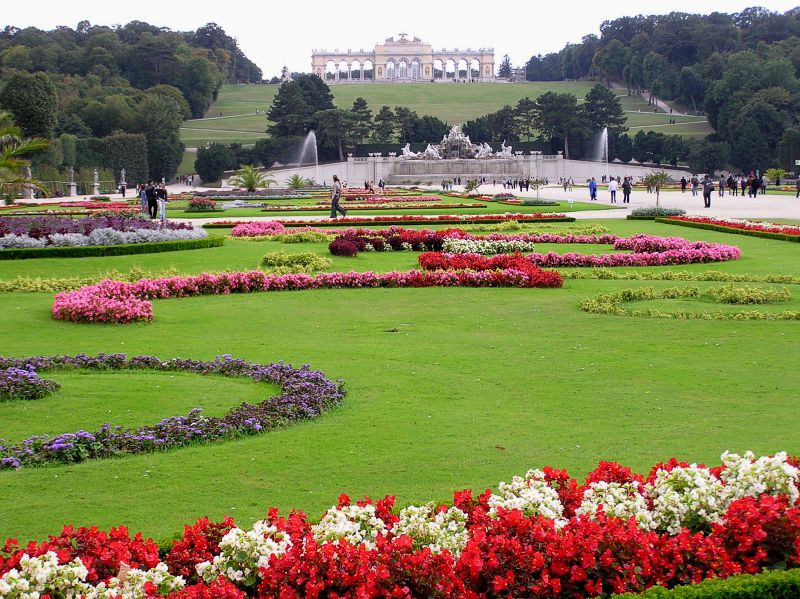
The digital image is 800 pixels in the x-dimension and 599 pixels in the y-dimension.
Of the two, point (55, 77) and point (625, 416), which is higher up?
point (55, 77)

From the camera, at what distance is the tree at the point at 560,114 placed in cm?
7731

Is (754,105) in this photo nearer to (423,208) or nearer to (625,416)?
(423,208)

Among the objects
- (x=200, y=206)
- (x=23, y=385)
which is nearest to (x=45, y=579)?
(x=23, y=385)

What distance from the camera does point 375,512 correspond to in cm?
407

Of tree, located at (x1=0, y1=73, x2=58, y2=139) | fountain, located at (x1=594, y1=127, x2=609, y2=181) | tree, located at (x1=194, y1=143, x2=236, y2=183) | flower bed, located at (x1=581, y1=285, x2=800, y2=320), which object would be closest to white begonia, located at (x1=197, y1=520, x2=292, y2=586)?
flower bed, located at (x1=581, y1=285, x2=800, y2=320)

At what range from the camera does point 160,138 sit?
68.3m

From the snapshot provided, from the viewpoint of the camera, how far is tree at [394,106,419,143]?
80.7m

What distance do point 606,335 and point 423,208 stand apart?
2383 cm

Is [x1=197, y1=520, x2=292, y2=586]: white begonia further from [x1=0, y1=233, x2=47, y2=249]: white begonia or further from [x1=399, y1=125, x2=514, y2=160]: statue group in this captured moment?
[x1=399, y1=125, x2=514, y2=160]: statue group

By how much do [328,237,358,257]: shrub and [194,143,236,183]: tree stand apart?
176 ft

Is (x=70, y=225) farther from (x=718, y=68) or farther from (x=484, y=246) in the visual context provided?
(x=718, y=68)

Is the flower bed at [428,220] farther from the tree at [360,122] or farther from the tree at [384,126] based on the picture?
the tree at [384,126]

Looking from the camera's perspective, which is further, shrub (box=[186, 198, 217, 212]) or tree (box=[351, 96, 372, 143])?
tree (box=[351, 96, 372, 143])

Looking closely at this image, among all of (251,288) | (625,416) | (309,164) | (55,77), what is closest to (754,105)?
(309,164)
